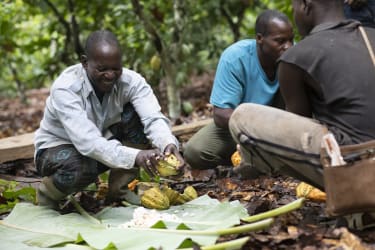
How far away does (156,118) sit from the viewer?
12.4 feet

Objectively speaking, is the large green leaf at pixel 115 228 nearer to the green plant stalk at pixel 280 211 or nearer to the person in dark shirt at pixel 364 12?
the green plant stalk at pixel 280 211

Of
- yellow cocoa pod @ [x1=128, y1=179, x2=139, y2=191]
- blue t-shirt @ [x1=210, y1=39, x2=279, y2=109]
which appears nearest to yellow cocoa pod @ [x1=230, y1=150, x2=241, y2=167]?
blue t-shirt @ [x1=210, y1=39, x2=279, y2=109]

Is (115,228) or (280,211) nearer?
(280,211)

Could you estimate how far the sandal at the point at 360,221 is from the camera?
2811mm

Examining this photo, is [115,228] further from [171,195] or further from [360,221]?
[360,221]

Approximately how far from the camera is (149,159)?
10.8ft

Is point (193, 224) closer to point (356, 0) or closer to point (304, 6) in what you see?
point (304, 6)

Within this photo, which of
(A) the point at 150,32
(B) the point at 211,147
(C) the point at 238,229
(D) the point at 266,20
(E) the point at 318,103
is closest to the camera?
(C) the point at 238,229

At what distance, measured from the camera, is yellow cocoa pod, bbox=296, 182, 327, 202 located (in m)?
3.41

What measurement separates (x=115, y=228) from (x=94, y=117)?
883 mm

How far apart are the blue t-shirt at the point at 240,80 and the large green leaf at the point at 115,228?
3.19 feet

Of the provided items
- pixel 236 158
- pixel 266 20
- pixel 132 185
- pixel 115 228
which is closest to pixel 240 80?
pixel 266 20

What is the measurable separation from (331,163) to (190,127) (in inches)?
119

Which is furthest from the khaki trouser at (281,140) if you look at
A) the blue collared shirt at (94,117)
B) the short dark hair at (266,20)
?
the short dark hair at (266,20)
